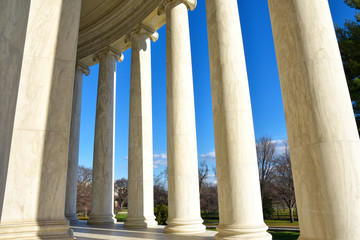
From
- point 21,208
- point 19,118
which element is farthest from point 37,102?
point 21,208

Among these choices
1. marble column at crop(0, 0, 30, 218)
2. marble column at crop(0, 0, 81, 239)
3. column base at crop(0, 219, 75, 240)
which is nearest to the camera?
marble column at crop(0, 0, 30, 218)

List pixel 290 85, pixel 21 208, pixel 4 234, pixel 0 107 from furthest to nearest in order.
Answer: pixel 290 85 < pixel 21 208 < pixel 4 234 < pixel 0 107

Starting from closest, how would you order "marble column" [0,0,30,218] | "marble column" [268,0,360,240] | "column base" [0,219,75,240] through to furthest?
1. "marble column" [0,0,30,218]
2. "column base" [0,219,75,240]
3. "marble column" [268,0,360,240]

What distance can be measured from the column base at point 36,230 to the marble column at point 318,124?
127m

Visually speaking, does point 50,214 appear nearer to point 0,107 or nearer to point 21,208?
point 21,208

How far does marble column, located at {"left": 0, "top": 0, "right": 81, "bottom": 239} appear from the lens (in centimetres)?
13112

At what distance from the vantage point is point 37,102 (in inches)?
5802

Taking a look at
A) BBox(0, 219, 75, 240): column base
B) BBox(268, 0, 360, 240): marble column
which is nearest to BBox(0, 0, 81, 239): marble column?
BBox(0, 219, 75, 240): column base

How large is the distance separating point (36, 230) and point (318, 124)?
15294 cm

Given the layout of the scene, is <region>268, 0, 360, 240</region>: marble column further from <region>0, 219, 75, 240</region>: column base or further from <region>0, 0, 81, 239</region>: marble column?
<region>0, 0, 81, 239</region>: marble column

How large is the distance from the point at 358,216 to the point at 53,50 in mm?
184828

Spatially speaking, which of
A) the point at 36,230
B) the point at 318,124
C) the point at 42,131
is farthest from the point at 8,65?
the point at 318,124

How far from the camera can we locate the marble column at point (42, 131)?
430 ft

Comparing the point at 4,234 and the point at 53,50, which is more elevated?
the point at 53,50
